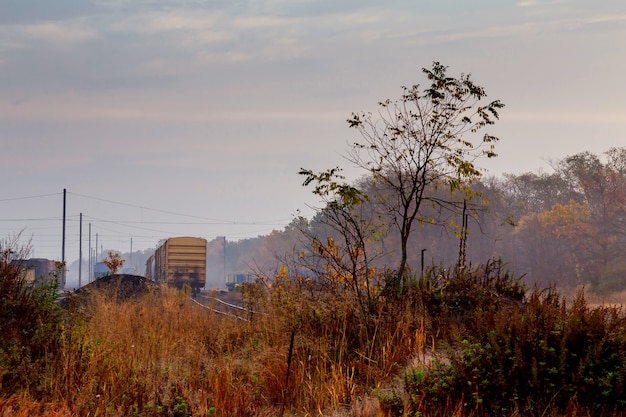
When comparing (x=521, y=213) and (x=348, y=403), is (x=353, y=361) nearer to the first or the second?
(x=348, y=403)

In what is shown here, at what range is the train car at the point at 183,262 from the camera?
136 ft

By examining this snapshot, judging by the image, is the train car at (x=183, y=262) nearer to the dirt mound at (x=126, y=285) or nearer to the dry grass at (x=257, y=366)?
the dirt mound at (x=126, y=285)

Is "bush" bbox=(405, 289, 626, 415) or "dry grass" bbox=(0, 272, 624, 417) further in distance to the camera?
"dry grass" bbox=(0, 272, 624, 417)

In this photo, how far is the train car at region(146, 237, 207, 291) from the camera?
41.5 metres

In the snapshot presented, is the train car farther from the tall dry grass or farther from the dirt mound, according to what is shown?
the tall dry grass

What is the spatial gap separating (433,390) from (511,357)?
93cm

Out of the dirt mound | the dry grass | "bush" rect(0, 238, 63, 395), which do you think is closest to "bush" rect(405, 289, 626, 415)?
the dry grass

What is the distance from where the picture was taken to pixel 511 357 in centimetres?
755

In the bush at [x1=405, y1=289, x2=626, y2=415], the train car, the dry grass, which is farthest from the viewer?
the train car

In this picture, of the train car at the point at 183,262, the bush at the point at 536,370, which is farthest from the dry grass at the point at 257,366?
the train car at the point at 183,262

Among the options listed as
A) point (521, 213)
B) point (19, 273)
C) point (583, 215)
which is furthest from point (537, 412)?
point (521, 213)

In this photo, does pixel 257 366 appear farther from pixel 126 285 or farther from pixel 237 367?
pixel 126 285

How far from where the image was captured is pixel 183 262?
1670 inches

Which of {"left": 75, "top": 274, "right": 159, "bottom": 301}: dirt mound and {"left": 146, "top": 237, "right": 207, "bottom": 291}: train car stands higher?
{"left": 146, "top": 237, "right": 207, "bottom": 291}: train car
